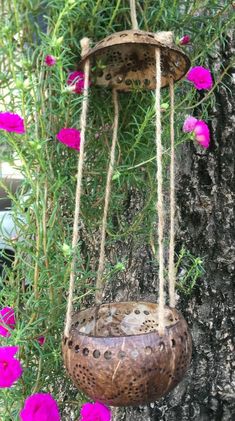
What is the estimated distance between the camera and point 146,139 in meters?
1.38

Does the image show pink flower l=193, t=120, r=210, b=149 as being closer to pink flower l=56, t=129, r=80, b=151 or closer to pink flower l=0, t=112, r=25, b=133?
pink flower l=56, t=129, r=80, b=151

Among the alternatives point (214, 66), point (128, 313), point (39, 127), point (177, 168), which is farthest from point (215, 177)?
point (39, 127)

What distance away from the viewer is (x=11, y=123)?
108 cm

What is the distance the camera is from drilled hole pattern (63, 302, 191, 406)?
1.00 meters

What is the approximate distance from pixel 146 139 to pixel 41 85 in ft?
1.05

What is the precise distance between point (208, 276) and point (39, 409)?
0.79 meters

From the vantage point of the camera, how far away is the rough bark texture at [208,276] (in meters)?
1.71

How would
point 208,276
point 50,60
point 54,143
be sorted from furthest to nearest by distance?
point 208,276, point 54,143, point 50,60

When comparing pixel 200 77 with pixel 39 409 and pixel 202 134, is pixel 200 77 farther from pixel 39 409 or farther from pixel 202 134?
pixel 39 409

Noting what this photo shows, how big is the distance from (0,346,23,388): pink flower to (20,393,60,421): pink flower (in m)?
0.07

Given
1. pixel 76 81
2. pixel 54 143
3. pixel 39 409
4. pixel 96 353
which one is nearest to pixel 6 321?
pixel 39 409

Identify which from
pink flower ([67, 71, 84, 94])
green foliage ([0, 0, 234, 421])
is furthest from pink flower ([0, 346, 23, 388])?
pink flower ([67, 71, 84, 94])

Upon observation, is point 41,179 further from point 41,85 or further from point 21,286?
point 21,286

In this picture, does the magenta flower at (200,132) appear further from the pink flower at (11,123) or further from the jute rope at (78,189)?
the pink flower at (11,123)
